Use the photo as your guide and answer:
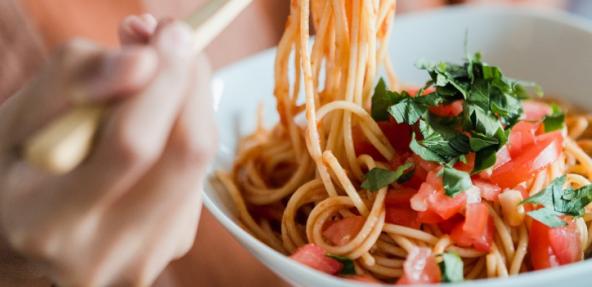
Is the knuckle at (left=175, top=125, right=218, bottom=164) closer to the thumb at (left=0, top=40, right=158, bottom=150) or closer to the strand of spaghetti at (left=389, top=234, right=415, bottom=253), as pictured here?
the thumb at (left=0, top=40, right=158, bottom=150)

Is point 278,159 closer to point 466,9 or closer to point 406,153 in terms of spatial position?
point 406,153

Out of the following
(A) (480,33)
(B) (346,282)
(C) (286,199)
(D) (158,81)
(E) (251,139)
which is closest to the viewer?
(D) (158,81)

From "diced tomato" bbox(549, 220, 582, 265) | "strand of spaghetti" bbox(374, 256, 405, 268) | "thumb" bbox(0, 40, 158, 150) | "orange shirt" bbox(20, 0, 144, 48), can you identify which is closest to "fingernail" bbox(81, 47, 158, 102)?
"thumb" bbox(0, 40, 158, 150)

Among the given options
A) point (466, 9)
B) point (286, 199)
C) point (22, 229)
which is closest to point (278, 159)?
point (286, 199)

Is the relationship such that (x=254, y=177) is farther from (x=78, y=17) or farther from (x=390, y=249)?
(x=78, y=17)

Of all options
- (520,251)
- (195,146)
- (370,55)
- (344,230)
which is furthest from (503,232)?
→ (195,146)

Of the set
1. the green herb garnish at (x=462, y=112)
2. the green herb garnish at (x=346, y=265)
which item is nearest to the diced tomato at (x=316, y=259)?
the green herb garnish at (x=346, y=265)
